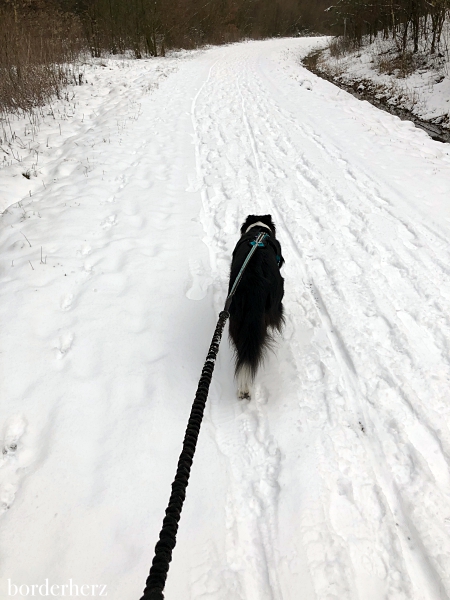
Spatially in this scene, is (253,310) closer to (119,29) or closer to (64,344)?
(64,344)

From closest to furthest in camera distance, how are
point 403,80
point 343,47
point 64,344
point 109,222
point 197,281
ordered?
point 64,344 → point 197,281 → point 109,222 → point 403,80 → point 343,47

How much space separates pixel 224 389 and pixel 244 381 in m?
0.28

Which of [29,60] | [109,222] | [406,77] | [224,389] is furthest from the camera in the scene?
[406,77]

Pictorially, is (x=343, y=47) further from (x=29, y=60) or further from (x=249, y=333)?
(x=249, y=333)

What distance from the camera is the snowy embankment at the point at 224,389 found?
1610 millimetres

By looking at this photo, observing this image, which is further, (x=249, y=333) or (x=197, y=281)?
(x=197, y=281)

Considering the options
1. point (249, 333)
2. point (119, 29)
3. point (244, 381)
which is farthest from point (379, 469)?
point (119, 29)

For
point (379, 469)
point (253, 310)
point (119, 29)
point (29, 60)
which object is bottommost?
point (379, 469)

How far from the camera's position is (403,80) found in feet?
35.0

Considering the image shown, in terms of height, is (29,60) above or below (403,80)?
above

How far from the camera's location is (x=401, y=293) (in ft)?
10.3

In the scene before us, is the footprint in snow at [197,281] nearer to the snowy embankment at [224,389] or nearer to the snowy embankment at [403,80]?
the snowy embankment at [224,389]

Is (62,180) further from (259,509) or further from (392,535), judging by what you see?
(392,535)

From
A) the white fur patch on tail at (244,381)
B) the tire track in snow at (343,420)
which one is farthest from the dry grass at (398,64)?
the white fur patch on tail at (244,381)
